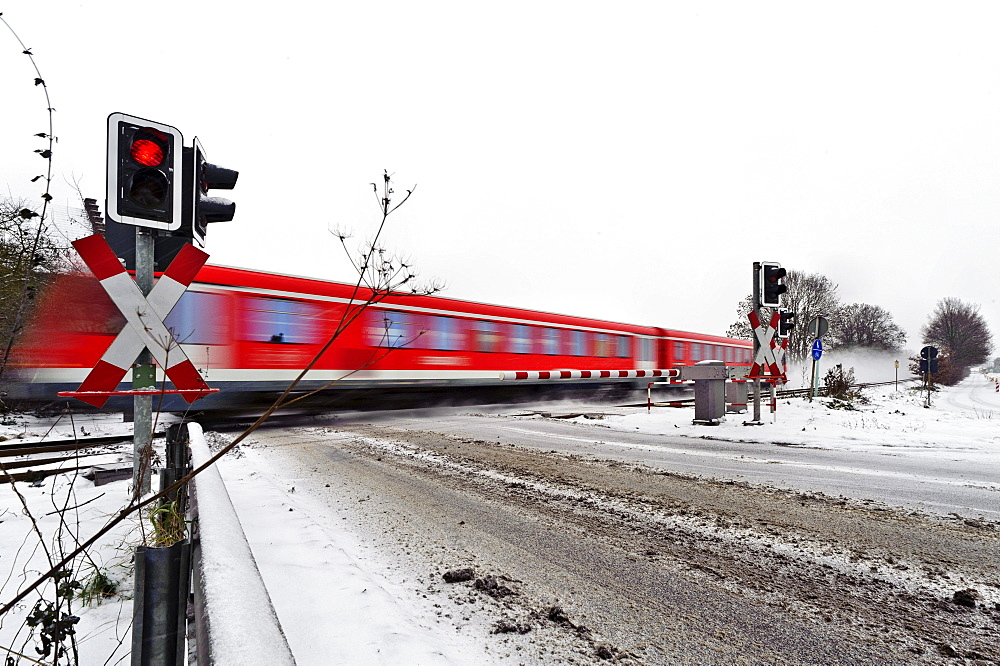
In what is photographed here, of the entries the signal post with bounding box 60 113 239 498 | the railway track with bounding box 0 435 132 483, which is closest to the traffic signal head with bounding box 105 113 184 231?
the signal post with bounding box 60 113 239 498

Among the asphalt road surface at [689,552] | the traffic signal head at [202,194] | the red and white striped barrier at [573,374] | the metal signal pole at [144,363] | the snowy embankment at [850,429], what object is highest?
the traffic signal head at [202,194]

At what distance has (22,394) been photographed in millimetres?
7961

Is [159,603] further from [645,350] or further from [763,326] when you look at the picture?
[645,350]

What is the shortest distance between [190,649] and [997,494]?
715cm

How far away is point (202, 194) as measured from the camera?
13.1ft

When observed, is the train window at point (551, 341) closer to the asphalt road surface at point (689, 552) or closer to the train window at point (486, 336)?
the train window at point (486, 336)

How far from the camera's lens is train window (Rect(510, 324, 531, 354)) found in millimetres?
13945

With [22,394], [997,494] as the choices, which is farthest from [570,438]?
[22,394]

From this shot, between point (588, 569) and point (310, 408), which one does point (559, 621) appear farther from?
point (310, 408)

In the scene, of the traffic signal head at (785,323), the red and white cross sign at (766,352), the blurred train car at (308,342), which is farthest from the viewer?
the traffic signal head at (785,323)

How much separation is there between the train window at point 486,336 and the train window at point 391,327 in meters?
1.74

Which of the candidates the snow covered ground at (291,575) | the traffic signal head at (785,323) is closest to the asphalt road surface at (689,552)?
the snow covered ground at (291,575)

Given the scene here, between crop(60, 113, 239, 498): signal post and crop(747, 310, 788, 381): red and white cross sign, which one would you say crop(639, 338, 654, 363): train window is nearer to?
crop(747, 310, 788, 381): red and white cross sign

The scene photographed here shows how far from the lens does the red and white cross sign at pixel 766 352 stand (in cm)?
1089
